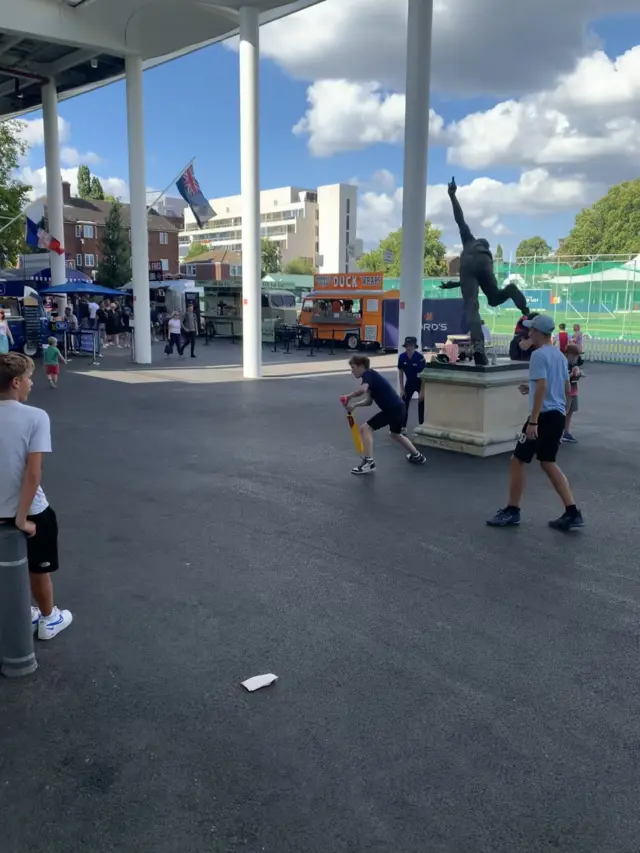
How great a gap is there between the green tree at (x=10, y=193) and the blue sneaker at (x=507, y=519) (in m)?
32.4

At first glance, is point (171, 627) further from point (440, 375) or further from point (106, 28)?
point (106, 28)

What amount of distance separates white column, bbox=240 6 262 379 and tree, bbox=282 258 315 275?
8907cm

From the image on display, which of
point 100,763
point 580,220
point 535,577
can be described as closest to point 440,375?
point 535,577

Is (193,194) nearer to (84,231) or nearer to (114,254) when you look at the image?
(114,254)

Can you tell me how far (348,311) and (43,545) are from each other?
2523cm

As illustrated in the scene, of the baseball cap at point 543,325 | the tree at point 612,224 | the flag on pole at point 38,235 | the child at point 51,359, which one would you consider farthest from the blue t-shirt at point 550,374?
the tree at point 612,224

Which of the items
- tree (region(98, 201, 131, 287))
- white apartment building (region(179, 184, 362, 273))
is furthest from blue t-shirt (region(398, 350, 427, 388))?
white apartment building (region(179, 184, 362, 273))

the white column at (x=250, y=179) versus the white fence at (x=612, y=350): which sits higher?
the white column at (x=250, y=179)

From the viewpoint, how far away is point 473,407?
31.9 ft

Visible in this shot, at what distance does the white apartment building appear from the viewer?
118m

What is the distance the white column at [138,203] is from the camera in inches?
834

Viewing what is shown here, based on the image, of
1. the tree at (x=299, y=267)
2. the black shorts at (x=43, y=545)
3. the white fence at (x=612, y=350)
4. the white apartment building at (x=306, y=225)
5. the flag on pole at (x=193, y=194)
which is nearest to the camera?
the black shorts at (x=43, y=545)

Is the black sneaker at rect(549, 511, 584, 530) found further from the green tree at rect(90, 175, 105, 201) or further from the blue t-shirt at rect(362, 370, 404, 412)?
the green tree at rect(90, 175, 105, 201)

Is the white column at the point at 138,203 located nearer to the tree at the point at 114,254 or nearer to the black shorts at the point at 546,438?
the black shorts at the point at 546,438
